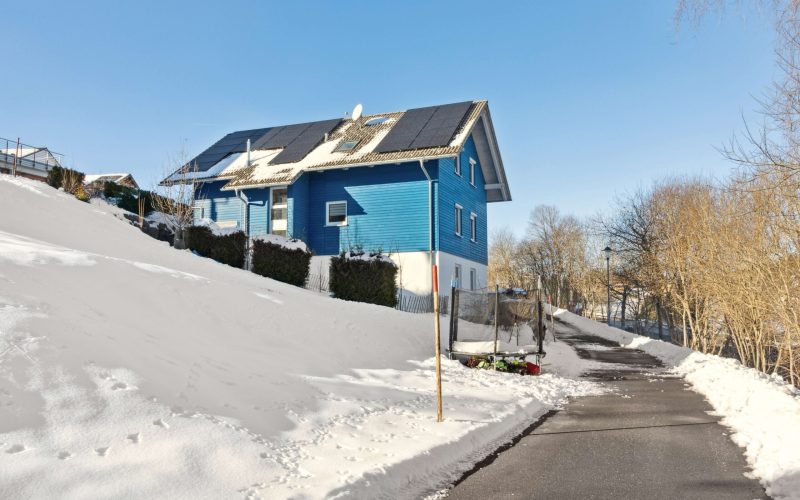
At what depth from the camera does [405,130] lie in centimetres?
2767

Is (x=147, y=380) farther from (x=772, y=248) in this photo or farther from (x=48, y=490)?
(x=772, y=248)

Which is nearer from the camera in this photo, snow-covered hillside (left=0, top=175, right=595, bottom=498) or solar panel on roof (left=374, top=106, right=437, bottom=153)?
snow-covered hillside (left=0, top=175, right=595, bottom=498)

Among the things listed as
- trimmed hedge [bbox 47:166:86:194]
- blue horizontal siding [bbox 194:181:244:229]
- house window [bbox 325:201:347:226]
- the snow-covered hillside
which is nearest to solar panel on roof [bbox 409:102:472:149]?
house window [bbox 325:201:347:226]

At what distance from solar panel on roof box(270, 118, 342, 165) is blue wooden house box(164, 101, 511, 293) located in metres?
0.07

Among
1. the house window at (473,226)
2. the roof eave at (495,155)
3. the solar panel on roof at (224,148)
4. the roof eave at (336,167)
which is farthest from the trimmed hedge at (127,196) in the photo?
the roof eave at (495,155)

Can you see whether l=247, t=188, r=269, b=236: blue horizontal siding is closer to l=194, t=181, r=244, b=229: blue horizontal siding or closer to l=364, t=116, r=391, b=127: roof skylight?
l=194, t=181, r=244, b=229: blue horizontal siding

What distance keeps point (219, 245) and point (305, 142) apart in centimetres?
1249

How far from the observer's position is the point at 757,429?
695 cm

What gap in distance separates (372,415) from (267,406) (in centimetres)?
138

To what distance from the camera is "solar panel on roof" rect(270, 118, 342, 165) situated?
2872 cm

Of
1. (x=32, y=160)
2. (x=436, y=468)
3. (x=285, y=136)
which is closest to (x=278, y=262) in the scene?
(x=436, y=468)

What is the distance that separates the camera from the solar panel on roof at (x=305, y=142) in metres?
28.7

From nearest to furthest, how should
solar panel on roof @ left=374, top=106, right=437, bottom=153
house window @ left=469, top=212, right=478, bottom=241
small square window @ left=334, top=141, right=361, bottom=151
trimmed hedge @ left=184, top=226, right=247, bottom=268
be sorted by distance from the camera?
trimmed hedge @ left=184, top=226, right=247, bottom=268
solar panel on roof @ left=374, top=106, right=437, bottom=153
small square window @ left=334, top=141, right=361, bottom=151
house window @ left=469, top=212, right=478, bottom=241

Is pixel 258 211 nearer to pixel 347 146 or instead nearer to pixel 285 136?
pixel 347 146
